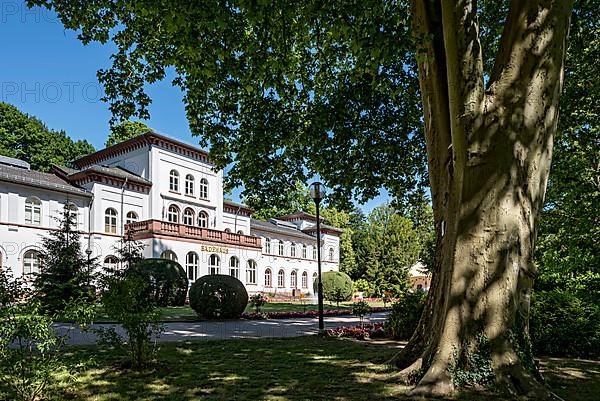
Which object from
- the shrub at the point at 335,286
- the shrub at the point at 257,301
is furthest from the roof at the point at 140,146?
the shrub at the point at 257,301

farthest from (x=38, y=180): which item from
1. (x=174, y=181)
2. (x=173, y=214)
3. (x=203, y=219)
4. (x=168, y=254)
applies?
(x=203, y=219)

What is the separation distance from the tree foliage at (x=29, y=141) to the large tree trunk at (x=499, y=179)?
1725 inches

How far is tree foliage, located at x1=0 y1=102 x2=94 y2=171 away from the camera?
4109cm

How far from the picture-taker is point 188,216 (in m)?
37.5

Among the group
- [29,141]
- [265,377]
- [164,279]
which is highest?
[29,141]

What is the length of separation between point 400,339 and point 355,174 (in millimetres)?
4587

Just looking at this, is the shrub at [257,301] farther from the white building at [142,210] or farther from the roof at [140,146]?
the roof at [140,146]

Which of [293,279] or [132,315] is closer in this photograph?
[132,315]

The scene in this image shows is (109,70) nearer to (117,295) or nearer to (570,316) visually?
(117,295)

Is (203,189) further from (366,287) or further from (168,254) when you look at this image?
(366,287)

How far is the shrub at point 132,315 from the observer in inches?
256

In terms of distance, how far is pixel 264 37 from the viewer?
24.3 feet

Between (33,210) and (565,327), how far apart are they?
97.3 feet

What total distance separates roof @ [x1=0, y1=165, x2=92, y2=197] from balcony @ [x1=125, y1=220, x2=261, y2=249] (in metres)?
4.08
